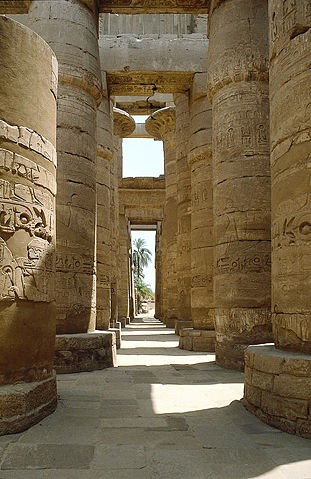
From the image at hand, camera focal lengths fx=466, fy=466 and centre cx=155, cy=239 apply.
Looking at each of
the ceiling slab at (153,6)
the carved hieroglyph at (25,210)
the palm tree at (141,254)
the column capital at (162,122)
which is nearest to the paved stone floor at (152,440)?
the carved hieroglyph at (25,210)

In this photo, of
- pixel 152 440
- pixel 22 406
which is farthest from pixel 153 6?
pixel 152 440

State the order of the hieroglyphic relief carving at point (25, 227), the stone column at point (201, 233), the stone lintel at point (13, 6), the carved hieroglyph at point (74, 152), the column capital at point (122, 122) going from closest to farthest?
the hieroglyphic relief carving at point (25, 227)
the carved hieroglyph at point (74, 152)
the stone lintel at point (13, 6)
the stone column at point (201, 233)
the column capital at point (122, 122)

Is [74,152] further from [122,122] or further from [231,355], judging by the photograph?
[122,122]

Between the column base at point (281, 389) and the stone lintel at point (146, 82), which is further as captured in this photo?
the stone lintel at point (146, 82)

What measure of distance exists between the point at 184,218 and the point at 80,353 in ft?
19.3

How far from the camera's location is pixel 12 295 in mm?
3975

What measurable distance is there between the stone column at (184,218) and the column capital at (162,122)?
2.58 metres

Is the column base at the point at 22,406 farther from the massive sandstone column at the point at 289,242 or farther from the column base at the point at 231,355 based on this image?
the column base at the point at 231,355

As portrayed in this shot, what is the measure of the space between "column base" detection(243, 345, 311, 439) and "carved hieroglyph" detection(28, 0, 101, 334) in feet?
12.1

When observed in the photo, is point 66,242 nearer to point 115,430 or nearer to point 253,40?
point 115,430

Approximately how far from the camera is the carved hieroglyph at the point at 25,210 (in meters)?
3.97

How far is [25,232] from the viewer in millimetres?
→ 4137

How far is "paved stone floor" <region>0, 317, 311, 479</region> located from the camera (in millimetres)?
2998

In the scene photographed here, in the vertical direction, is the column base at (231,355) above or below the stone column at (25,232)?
below
